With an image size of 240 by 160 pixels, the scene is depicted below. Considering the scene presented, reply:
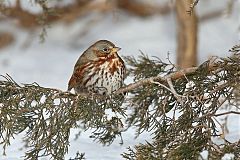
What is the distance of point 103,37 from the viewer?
34.3ft

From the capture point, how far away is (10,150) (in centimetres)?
469

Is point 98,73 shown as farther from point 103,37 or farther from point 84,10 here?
point 103,37

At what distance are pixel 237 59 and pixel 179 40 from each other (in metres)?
3.70

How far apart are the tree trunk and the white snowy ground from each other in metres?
1.50

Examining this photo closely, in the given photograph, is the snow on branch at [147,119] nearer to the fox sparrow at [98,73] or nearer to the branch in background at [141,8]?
the fox sparrow at [98,73]

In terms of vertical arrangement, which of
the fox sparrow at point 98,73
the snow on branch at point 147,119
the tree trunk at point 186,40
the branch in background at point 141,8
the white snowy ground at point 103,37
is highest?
the branch in background at point 141,8

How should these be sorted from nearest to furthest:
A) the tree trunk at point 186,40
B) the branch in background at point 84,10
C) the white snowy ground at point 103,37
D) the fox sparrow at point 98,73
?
the fox sparrow at point 98,73 → the tree trunk at point 186,40 → the white snowy ground at point 103,37 → the branch in background at point 84,10

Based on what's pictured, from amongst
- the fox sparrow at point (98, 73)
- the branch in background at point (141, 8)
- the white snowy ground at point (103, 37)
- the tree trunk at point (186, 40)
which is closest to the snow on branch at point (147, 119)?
the fox sparrow at point (98, 73)

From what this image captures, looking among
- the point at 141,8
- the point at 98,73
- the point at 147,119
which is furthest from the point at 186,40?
the point at 147,119

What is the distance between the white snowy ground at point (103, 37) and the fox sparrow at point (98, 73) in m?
4.10

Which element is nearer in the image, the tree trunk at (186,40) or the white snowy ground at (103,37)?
the tree trunk at (186,40)

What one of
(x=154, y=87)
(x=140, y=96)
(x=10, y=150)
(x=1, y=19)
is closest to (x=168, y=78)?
(x=154, y=87)

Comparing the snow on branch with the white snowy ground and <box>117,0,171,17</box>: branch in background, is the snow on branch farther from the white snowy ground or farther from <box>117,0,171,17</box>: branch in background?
<box>117,0,171,17</box>: branch in background

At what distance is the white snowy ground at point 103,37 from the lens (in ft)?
30.9
